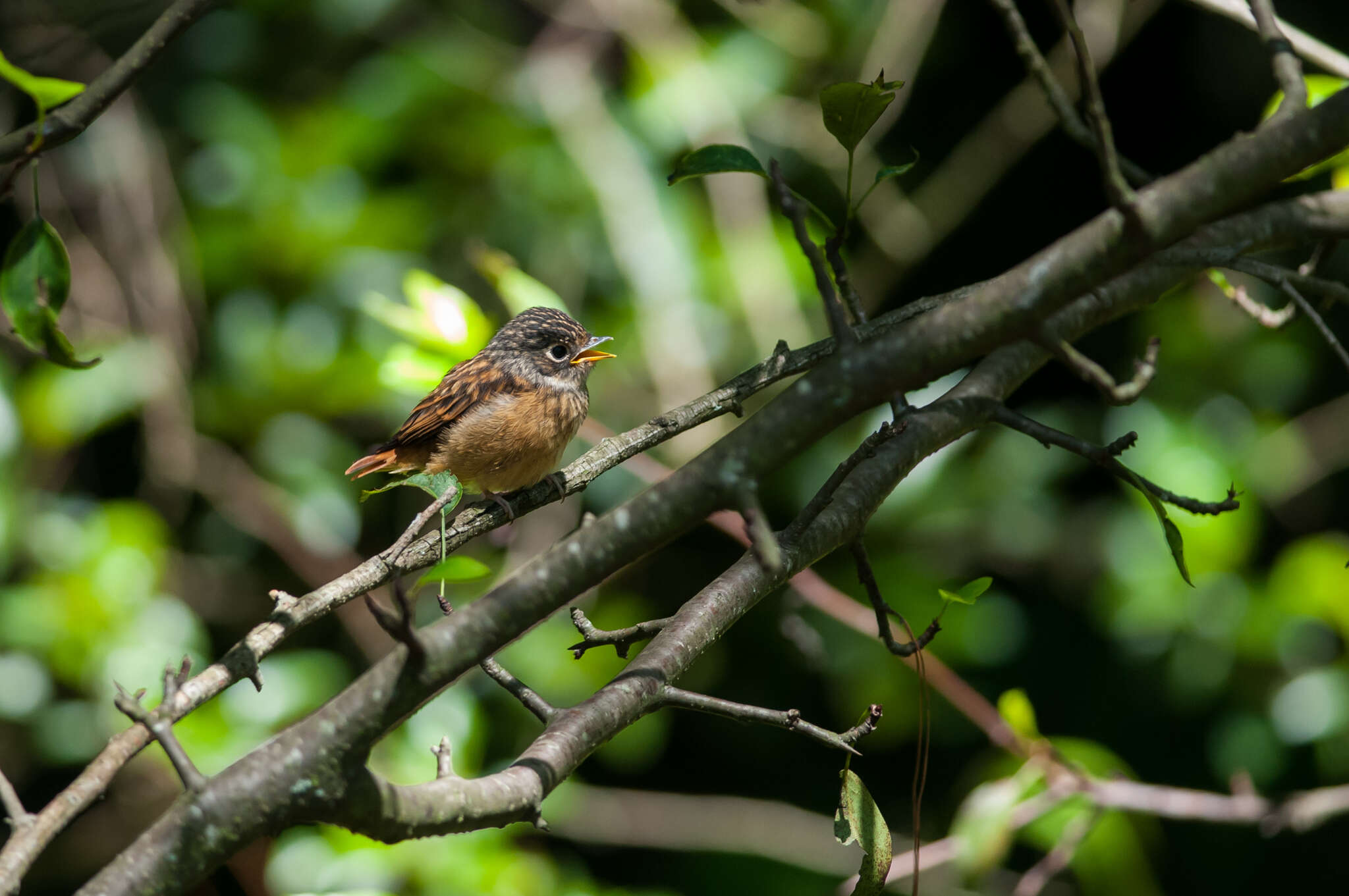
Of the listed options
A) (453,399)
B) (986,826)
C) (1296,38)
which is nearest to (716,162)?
(1296,38)

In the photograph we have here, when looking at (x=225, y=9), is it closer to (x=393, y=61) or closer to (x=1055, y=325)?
(x=393, y=61)

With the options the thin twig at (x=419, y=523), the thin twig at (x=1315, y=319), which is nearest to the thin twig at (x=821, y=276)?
the thin twig at (x=419, y=523)

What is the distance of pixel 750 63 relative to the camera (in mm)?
4984

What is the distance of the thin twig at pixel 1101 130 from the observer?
53.7 inches

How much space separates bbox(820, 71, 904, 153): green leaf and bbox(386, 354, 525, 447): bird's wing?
218 centimetres

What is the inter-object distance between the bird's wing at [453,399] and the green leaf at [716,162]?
202 cm

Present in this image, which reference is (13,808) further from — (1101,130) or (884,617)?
(1101,130)

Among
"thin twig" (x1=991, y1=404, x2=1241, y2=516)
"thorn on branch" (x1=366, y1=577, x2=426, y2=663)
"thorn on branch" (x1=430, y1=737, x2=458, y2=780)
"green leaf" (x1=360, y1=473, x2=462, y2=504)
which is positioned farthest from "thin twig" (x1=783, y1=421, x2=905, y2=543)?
"thorn on branch" (x1=366, y1=577, x2=426, y2=663)

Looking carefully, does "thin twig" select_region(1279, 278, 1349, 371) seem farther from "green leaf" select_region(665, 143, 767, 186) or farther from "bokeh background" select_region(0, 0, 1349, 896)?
"bokeh background" select_region(0, 0, 1349, 896)

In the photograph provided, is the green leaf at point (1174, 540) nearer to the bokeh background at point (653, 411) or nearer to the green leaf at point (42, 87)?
the green leaf at point (42, 87)

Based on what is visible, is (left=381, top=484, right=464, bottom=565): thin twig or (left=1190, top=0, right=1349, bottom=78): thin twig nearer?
(left=381, top=484, right=464, bottom=565): thin twig

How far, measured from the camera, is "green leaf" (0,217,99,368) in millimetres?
1644

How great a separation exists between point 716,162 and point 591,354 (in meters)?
2.10

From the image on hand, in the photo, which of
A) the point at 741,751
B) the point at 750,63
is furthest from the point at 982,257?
the point at 741,751
